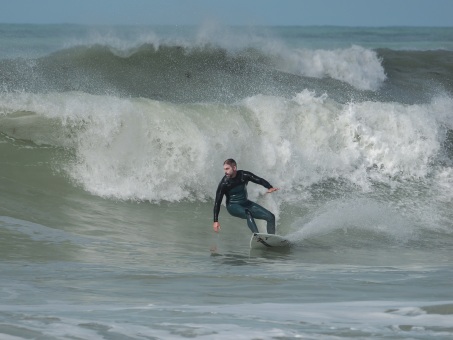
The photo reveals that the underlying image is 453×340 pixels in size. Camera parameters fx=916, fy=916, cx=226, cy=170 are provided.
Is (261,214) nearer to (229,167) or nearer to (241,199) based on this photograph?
(241,199)

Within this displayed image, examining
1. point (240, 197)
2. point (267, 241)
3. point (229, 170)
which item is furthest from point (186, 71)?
point (267, 241)

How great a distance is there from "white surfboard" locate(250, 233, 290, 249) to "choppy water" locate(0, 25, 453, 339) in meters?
0.22

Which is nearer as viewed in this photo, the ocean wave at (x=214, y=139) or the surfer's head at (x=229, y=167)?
the surfer's head at (x=229, y=167)

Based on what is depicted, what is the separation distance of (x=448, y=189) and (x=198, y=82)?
8593 millimetres

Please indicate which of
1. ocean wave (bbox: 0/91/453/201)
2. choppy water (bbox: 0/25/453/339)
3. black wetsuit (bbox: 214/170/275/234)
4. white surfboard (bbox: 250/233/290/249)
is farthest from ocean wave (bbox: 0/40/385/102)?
white surfboard (bbox: 250/233/290/249)

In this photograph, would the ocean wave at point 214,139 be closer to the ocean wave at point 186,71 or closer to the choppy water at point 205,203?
the choppy water at point 205,203

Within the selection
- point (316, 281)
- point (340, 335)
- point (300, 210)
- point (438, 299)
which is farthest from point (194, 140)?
point (340, 335)

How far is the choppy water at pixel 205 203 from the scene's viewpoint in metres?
7.18

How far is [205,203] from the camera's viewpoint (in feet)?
46.3

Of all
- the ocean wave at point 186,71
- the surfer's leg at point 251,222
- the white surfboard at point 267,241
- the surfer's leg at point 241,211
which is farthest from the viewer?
the ocean wave at point 186,71

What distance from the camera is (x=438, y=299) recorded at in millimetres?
7762

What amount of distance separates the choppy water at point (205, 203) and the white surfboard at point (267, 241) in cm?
22

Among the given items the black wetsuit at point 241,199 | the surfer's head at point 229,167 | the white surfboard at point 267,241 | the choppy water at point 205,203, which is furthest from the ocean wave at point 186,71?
the white surfboard at point 267,241

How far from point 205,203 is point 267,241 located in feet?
10.1
